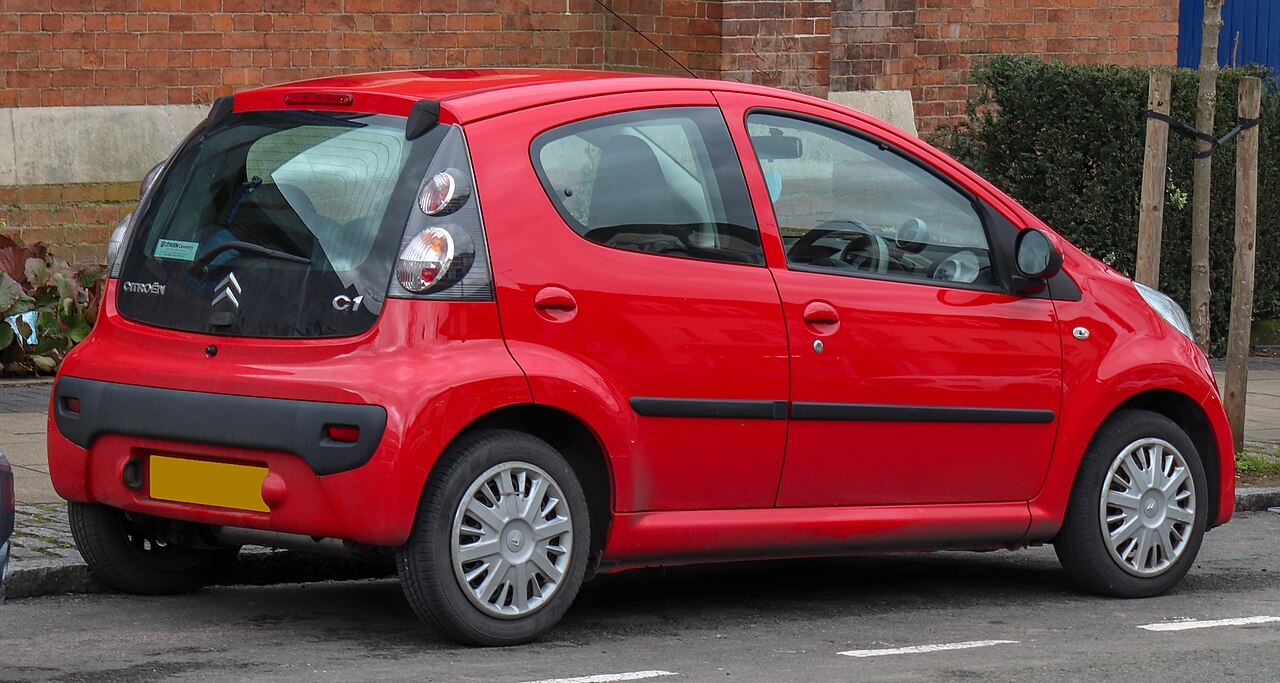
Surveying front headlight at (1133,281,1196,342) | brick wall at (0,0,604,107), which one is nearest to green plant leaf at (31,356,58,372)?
brick wall at (0,0,604,107)

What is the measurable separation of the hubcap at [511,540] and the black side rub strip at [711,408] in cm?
36

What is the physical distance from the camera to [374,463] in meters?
5.24

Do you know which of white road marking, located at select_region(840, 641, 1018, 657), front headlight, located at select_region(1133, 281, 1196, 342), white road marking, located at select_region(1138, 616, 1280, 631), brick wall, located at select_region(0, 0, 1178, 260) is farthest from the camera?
brick wall, located at select_region(0, 0, 1178, 260)

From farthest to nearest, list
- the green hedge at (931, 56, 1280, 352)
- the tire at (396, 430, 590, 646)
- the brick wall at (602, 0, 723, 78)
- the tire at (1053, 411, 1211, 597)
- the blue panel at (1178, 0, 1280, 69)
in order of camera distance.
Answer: the blue panel at (1178, 0, 1280, 69) → the brick wall at (602, 0, 723, 78) → the green hedge at (931, 56, 1280, 352) → the tire at (1053, 411, 1211, 597) → the tire at (396, 430, 590, 646)

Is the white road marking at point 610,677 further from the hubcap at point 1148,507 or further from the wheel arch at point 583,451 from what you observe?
the hubcap at point 1148,507

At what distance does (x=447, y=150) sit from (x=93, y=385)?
1.23 m

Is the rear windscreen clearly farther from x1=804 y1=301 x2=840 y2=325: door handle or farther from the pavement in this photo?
x1=804 y1=301 x2=840 y2=325: door handle

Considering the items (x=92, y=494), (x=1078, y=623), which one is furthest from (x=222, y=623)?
(x=1078, y=623)

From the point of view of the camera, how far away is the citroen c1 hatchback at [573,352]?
5.37 metres

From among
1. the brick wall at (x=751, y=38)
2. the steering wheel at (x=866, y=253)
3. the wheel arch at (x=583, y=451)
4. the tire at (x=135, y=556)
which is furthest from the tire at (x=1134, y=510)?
the brick wall at (x=751, y=38)

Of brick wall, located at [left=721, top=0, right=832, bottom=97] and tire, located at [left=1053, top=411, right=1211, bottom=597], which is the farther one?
brick wall, located at [left=721, top=0, right=832, bottom=97]

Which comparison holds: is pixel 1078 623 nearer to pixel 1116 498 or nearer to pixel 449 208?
pixel 1116 498

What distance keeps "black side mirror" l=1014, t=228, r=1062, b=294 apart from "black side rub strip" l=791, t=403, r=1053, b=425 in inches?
15.8

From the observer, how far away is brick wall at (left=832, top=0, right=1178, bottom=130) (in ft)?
47.4
